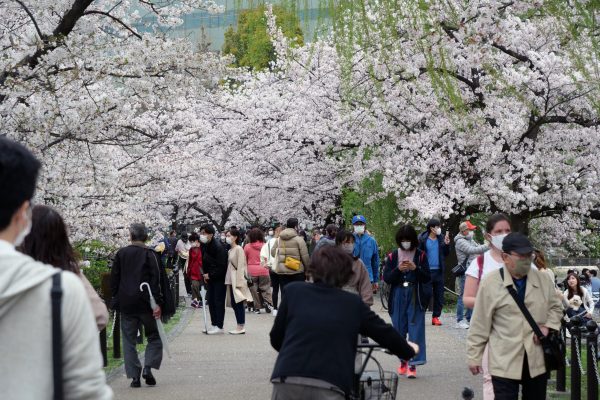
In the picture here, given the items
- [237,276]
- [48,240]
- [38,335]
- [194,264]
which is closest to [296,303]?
[48,240]

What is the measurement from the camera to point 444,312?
22062mm

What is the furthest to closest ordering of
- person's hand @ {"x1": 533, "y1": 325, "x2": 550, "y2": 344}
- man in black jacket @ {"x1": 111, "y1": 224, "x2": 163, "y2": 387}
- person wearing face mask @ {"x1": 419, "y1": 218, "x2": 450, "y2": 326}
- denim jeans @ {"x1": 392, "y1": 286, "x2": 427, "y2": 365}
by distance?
person wearing face mask @ {"x1": 419, "y1": 218, "x2": 450, "y2": 326} < denim jeans @ {"x1": 392, "y1": 286, "x2": 427, "y2": 365} < man in black jacket @ {"x1": 111, "y1": 224, "x2": 163, "y2": 387} < person's hand @ {"x1": 533, "y1": 325, "x2": 550, "y2": 344}

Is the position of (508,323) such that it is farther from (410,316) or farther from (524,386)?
(410,316)

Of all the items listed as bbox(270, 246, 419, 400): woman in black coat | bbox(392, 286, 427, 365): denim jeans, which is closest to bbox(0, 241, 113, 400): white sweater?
bbox(270, 246, 419, 400): woman in black coat

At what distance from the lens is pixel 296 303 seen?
5.46 m

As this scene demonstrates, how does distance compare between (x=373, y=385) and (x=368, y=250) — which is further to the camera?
(x=368, y=250)

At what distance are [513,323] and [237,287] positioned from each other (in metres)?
11.4

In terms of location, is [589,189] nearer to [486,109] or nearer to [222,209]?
[486,109]

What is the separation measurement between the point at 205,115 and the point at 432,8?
27.5 m

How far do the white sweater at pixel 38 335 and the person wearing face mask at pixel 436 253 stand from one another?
14.5m

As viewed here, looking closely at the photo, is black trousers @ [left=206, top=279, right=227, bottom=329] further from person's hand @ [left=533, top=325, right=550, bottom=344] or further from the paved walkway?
person's hand @ [left=533, top=325, right=550, bottom=344]

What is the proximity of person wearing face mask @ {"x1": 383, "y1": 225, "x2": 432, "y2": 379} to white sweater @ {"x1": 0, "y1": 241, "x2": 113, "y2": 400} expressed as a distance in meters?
8.93

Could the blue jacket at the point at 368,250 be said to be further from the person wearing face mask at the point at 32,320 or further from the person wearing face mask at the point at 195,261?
the person wearing face mask at the point at 32,320

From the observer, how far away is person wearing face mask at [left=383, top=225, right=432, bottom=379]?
1174 cm
